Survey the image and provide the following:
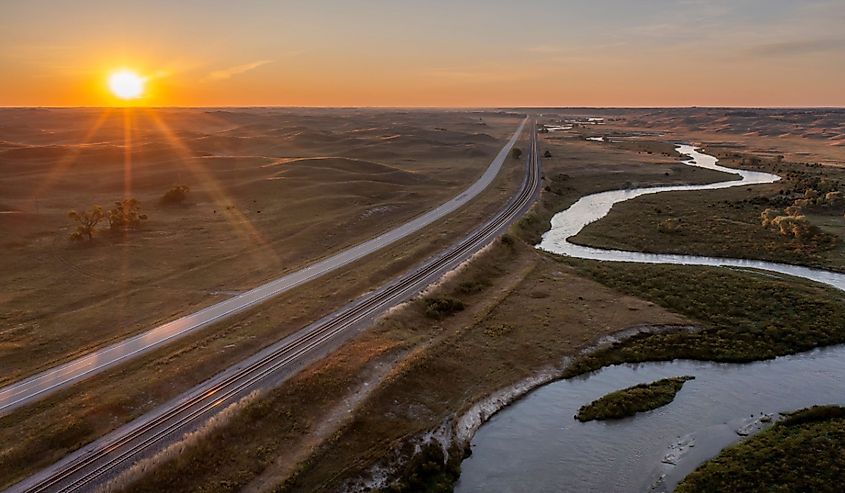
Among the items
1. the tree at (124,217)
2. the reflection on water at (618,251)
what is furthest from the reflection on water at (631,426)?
the tree at (124,217)

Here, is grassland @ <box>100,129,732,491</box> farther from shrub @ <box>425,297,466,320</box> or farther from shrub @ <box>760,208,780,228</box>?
shrub @ <box>760,208,780,228</box>

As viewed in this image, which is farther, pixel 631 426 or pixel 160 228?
pixel 160 228

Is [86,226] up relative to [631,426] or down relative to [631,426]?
up

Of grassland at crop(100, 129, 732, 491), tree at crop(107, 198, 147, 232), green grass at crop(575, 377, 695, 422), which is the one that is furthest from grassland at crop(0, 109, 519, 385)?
green grass at crop(575, 377, 695, 422)

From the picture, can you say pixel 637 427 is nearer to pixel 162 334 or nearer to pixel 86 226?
pixel 162 334

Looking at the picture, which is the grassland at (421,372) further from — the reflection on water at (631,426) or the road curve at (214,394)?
the reflection on water at (631,426)

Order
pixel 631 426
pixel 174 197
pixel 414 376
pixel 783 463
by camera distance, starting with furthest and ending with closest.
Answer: pixel 174 197, pixel 414 376, pixel 631 426, pixel 783 463

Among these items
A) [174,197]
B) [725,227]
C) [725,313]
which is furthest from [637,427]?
[174,197]

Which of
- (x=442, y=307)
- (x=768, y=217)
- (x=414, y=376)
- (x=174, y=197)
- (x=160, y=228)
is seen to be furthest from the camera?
(x=174, y=197)
